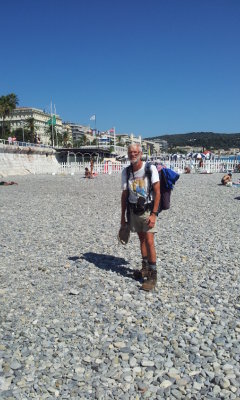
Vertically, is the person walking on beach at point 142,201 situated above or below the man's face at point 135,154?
below

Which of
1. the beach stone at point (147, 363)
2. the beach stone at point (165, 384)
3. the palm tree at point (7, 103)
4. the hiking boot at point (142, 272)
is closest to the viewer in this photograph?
the beach stone at point (165, 384)

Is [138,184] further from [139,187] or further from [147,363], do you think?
[147,363]

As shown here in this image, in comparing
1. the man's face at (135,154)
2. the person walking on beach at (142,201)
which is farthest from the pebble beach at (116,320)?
the man's face at (135,154)

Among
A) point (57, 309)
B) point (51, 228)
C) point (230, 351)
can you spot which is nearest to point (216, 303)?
point (230, 351)

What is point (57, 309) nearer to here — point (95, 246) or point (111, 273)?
point (111, 273)

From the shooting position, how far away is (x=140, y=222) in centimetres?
468

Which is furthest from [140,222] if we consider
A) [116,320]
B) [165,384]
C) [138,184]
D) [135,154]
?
[165,384]

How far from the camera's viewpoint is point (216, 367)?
9.89 ft

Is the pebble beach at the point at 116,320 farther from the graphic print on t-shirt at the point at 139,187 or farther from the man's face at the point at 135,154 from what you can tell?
the man's face at the point at 135,154

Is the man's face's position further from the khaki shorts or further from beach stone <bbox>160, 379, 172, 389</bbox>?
beach stone <bbox>160, 379, 172, 389</bbox>

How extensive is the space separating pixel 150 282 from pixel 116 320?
1004 millimetres

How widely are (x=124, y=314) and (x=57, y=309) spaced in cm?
86

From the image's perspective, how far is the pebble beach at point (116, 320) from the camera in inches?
112

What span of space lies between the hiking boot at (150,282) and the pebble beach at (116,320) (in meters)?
0.09
